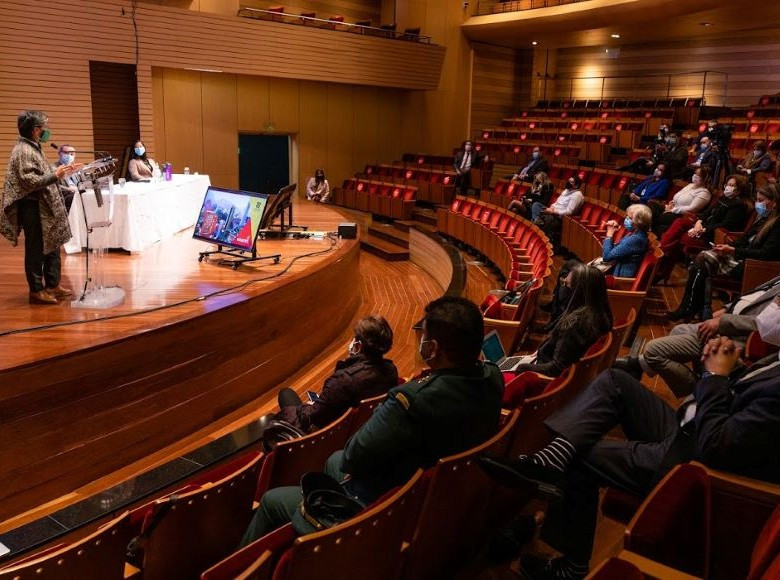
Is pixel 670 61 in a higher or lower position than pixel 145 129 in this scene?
higher

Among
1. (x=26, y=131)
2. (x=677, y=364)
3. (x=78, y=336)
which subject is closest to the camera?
(x=677, y=364)

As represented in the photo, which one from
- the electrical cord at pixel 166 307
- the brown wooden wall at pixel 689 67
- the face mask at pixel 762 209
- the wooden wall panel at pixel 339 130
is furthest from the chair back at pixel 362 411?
the brown wooden wall at pixel 689 67

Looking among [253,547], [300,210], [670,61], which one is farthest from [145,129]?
[670,61]

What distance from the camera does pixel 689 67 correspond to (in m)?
12.3

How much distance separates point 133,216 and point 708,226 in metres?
3.77

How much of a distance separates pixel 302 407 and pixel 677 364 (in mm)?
1319

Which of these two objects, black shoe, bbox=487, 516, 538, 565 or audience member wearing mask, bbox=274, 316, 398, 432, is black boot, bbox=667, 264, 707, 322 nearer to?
audience member wearing mask, bbox=274, 316, 398, 432

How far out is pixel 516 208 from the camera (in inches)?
255

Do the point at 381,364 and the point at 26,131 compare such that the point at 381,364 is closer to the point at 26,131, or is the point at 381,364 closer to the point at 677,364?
the point at 677,364

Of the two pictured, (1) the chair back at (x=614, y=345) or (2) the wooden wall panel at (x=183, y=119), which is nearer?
(1) the chair back at (x=614, y=345)

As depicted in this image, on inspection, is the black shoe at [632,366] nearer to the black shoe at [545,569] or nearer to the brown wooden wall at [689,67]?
the black shoe at [545,569]

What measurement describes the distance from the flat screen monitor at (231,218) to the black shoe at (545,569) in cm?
295

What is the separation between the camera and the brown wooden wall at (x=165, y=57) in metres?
6.90

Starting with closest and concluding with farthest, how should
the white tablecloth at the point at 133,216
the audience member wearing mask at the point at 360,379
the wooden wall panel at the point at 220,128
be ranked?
the audience member wearing mask at the point at 360,379
the white tablecloth at the point at 133,216
the wooden wall panel at the point at 220,128
